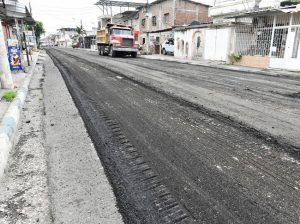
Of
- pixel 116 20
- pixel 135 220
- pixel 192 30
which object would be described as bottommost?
pixel 135 220

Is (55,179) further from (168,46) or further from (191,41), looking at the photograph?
(168,46)

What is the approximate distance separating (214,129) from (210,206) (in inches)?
90.2

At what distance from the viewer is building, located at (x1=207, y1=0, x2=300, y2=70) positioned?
15.9 meters

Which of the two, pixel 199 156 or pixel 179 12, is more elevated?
pixel 179 12

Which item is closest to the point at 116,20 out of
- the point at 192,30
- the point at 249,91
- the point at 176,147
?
the point at 192,30

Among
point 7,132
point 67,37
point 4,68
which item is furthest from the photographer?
point 67,37

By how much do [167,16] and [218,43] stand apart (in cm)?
1832

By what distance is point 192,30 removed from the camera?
2555 cm

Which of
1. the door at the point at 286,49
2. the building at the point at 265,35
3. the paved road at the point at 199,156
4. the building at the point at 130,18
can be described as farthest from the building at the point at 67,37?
the paved road at the point at 199,156

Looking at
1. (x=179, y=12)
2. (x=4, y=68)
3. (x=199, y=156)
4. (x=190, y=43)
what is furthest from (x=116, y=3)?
(x=199, y=156)

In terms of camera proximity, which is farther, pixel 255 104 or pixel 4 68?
pixel 4 68

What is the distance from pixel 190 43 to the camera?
1025 inches

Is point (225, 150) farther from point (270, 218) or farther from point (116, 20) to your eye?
point (116, 20)

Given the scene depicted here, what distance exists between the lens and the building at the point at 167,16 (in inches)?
1417
